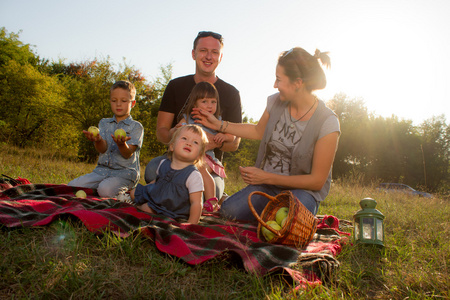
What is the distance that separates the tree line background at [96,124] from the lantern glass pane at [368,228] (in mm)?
5383

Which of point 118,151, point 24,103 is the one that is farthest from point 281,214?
point 24,103

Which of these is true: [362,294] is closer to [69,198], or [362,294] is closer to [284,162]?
[284,162]

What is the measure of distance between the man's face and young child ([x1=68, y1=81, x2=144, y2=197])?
108 centimetres

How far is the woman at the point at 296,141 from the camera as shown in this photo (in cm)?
334

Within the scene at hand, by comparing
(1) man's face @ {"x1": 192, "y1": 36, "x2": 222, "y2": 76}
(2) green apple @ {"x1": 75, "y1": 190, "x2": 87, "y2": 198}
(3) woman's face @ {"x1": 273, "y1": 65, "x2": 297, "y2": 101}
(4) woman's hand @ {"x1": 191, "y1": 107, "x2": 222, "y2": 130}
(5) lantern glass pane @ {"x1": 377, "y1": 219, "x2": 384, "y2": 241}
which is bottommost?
(5) lantern glass pane @ {"x1": 377, "y1": 219, "x2": 384, "y2": 241}

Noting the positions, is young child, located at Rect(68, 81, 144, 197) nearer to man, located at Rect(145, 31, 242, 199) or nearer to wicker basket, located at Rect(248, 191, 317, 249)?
man, located at Rect(145, 31, 242, 199)

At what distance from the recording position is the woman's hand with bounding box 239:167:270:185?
3.23 m

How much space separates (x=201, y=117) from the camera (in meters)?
4.12

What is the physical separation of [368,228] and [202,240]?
154 centimetres

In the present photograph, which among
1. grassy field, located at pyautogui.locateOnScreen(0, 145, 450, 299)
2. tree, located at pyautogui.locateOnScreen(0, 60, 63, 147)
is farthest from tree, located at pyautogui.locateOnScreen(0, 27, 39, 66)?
grassy field, located at pyautogui.locateOnScreen(0, 145, 450, 299)

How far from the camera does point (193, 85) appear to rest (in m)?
4.99

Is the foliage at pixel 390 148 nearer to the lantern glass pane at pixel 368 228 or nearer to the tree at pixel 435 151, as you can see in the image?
the tree at pixel 435 151

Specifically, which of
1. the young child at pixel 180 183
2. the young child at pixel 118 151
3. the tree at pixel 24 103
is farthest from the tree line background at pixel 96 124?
the young child at pixel 180 183

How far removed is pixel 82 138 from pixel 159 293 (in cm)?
1266
